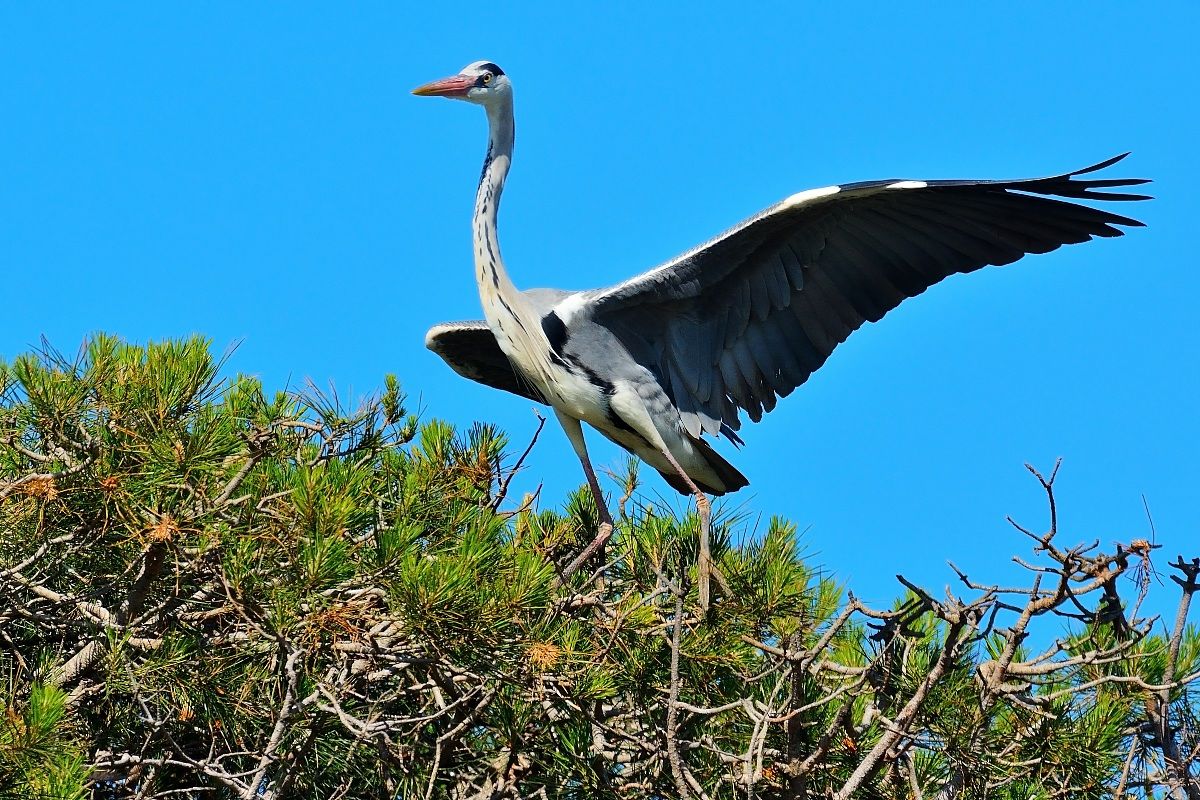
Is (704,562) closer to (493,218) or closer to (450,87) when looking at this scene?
(493,218)

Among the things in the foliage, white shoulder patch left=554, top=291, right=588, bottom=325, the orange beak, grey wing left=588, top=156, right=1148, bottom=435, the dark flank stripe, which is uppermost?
the orange beak

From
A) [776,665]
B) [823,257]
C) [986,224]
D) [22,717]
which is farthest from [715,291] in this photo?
[22,717]

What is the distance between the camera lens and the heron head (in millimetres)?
5391

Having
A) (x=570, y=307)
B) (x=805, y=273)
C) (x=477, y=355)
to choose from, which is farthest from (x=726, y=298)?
(x=477, y=355)

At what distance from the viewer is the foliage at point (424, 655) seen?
118 inches

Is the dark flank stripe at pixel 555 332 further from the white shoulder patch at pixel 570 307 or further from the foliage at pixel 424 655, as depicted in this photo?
the foliage at pixel 424 655

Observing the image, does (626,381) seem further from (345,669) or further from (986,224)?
(345,669)

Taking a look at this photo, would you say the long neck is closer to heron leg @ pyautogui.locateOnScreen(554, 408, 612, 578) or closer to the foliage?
heron leg @ pyautogui.locateOnScreen(554, 408, 612, 578)

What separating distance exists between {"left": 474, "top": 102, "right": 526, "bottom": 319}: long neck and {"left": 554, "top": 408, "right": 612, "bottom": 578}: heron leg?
1.59 ft

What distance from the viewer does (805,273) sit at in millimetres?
5078

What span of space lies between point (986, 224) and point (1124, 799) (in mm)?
2363

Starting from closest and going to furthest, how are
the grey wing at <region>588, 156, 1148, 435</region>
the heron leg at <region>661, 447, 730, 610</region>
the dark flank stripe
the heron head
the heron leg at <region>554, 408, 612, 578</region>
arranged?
the heron leg at <region>661, 447, 730, 610</region> → the heron leg at <region>554, 408, 612, 578</region> → the grey wing at <region>588, 156, 1148, 435</region> → the dark flank stripe → the heron head

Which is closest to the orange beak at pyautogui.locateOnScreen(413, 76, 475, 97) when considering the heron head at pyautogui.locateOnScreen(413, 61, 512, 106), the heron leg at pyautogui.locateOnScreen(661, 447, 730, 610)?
the heron head at pyautogui.locateOnScreen(413, 61, 512, 106)

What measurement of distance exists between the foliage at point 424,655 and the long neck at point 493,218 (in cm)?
151
